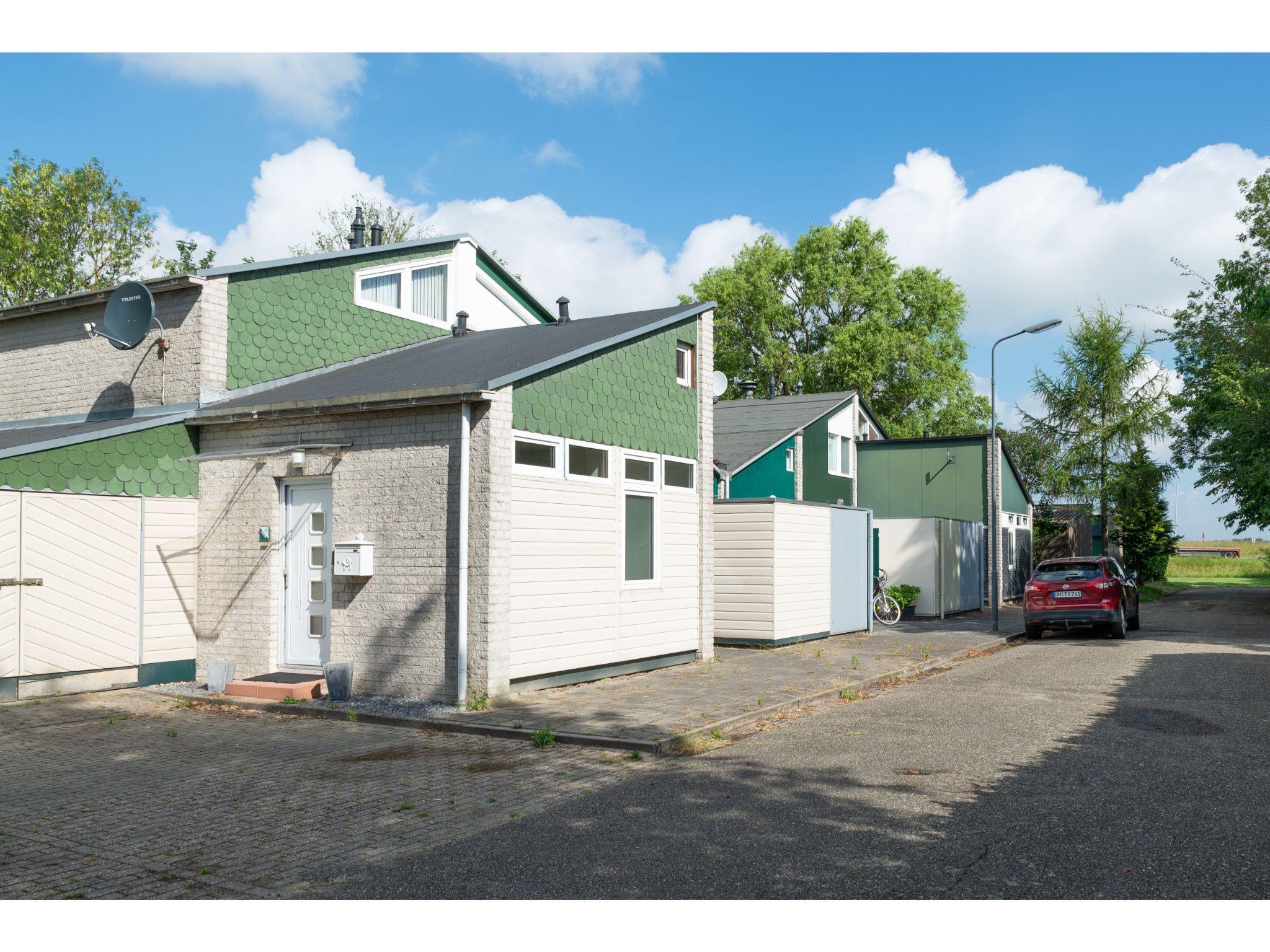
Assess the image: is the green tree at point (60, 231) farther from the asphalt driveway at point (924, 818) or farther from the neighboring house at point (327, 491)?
the asphalt driveway at point (924, 818)

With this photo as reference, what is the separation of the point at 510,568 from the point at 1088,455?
3744 centimetres

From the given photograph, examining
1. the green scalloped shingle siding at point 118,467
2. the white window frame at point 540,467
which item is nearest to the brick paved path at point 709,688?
the white window frame at point 540,467

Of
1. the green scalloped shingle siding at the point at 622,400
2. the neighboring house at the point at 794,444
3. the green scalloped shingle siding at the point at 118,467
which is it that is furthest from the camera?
the neighboring house at the point at 794,444

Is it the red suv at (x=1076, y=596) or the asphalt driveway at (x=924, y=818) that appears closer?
the asphalt driveway at (x=924, y=818)

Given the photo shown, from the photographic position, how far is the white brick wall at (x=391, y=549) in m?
11.0

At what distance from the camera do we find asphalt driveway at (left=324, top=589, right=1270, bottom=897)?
526 centimetres

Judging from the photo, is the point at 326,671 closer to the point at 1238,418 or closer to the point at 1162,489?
the point at 1238,418

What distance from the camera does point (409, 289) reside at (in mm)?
17406

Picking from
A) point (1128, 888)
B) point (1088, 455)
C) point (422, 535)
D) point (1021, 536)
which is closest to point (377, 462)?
point (422, 535)

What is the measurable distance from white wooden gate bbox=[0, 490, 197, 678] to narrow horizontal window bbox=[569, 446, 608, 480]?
4.90m

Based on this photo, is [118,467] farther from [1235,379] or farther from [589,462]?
[1235,379]

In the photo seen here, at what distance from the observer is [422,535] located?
11328 millimetres

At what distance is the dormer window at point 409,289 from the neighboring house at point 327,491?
0.59 meters

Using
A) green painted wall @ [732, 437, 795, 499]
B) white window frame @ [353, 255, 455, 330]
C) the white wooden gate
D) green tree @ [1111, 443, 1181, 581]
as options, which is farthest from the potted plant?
green tree @ [1111, 443, 1181, 581]
